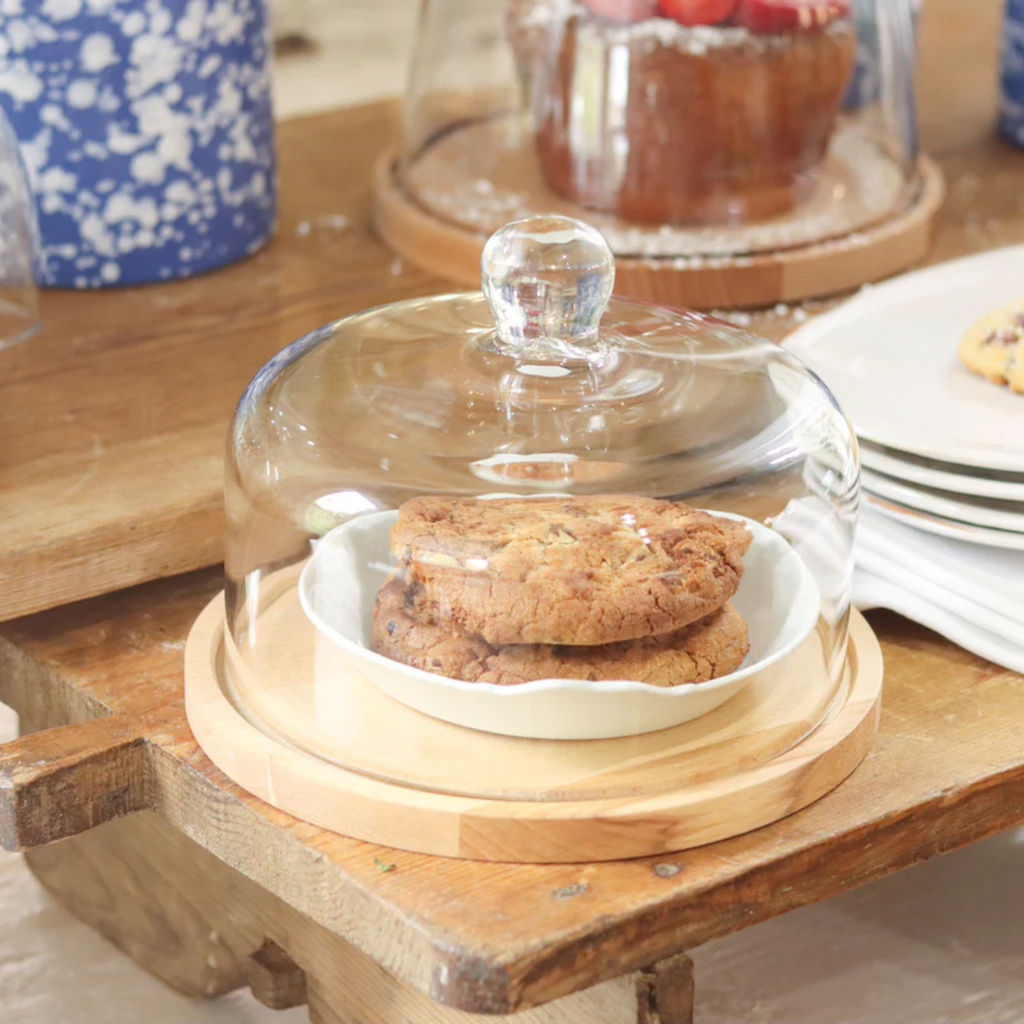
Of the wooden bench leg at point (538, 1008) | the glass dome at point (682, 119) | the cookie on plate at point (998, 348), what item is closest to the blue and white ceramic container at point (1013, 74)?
the glass dome at point (682, 119)

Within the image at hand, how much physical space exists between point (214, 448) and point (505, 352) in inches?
9.7

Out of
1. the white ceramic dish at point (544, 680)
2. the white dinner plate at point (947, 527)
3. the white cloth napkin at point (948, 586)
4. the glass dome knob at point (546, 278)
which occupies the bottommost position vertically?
the white cloth napkin at point (948, 586)

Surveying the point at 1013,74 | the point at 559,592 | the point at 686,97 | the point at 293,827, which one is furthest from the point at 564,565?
the point at 1013,74

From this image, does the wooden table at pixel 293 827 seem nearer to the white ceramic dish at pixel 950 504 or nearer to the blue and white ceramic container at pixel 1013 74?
the white ceramic dish at pixel 950 504

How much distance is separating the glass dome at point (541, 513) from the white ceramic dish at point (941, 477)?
0.07m

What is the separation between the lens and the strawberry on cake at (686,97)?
97 cm

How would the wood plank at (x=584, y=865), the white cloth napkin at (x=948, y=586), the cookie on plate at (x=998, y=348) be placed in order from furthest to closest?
the cookie on plate at (x=998, y=348)
the white cloth napkin at (x=948, y=586)
the wood plank at (x=584, y=865)

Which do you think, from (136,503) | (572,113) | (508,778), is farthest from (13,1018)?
(572,113)

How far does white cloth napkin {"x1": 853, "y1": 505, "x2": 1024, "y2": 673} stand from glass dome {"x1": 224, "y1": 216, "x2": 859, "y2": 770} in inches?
2.2

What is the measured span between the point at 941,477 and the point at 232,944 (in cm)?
41

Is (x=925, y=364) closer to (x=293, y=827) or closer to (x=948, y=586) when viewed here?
(x=948, y=586)

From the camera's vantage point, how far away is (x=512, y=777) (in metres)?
0.56

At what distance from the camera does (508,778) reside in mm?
558

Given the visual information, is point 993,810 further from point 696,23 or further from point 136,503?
point 696,23
